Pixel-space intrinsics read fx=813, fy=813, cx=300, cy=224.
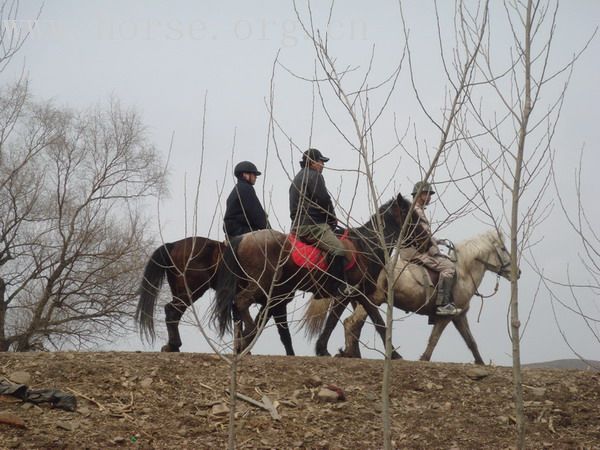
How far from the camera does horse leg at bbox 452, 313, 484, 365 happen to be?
12.5 meters

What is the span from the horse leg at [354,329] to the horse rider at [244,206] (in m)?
2.02

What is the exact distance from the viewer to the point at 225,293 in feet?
34.8

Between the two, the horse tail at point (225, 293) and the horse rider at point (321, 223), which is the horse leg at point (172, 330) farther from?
the horse rider at point (321, 223)

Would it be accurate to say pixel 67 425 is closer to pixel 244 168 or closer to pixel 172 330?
pixel 172 330

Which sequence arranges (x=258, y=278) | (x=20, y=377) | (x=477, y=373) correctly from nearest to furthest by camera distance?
(x=20, y=377) < (x=477, y=373) < (x=258, y=278)

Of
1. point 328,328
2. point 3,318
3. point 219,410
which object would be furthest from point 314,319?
point 3,318

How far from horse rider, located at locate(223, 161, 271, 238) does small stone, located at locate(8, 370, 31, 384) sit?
346 cm

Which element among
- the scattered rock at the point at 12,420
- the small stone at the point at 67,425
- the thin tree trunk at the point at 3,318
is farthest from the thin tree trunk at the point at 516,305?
the thin tree trunk at the point at 3,318

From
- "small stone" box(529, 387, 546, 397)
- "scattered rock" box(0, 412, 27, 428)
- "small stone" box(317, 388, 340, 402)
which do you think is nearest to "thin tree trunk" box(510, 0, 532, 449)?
"small stone" box(317, 388, 340, 402)

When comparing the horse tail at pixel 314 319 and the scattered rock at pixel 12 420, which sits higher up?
the horse tail at pixel 314 319

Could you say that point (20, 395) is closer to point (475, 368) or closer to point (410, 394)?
point (410, 394)

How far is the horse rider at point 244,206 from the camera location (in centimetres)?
1130

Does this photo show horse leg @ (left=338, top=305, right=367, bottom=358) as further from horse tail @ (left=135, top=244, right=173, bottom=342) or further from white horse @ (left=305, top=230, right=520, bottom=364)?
horse tail @ (left=135, top=244, right=173, bottom=342)

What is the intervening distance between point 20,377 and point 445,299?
6461 mm
